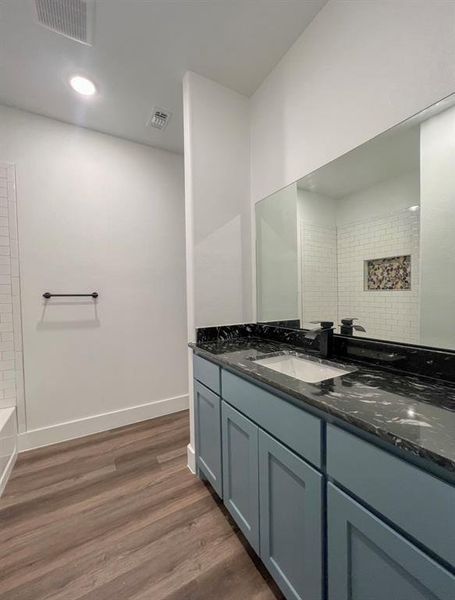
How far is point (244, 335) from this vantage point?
185 cm

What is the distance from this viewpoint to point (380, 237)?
3.83 feet

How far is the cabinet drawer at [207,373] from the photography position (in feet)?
4.28

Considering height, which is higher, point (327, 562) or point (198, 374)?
point (198, 374)

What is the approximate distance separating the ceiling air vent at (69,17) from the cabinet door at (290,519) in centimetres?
212

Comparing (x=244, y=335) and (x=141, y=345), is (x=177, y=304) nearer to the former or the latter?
(x=141, y=345)

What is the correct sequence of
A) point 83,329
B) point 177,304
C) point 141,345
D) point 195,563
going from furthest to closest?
point 177,304 → point 141,345 → point 83,329 → point 195,563

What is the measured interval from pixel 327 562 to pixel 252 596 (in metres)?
0.50

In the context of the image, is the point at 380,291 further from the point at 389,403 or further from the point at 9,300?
the point at 9,300

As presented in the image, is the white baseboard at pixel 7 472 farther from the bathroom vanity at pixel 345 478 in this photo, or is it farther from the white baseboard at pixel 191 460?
Answer: the bathroom vanity at pixel 345 478

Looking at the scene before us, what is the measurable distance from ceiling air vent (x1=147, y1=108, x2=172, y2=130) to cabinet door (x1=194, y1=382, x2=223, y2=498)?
202 centimetres

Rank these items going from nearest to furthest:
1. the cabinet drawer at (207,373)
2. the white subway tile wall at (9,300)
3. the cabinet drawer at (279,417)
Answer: the cabinet drawer at (279,417), the cabinet drawer at (207,373), the white subway tile wall at (9,300)

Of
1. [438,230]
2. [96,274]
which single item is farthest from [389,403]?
[96,274]

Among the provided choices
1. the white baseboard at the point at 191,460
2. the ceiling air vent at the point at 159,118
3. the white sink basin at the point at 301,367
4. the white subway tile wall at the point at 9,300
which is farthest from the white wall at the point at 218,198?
the white subway tile wall at the point at 9,300

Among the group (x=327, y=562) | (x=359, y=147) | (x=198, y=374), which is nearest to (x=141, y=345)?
(x=198, y=374)
